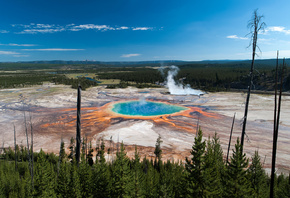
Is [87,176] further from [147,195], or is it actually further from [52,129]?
[52,129]

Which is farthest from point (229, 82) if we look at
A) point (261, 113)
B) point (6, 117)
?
point (6, 117)

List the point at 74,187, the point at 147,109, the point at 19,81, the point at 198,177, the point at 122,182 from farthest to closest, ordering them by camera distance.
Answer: the point at 19,81
the point at 147,109
the point at 74,187
the point at 122,182
the point at 198,177

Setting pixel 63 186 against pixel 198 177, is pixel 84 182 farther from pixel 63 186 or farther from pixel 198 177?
pixel 198 177

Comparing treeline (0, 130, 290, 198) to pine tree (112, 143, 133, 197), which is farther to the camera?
pine tree (112, 143, 133, 197)

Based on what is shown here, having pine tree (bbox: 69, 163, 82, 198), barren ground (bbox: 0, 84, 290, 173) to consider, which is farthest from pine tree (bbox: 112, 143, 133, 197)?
barren ground (bbox: 0, 84, 290, 173)

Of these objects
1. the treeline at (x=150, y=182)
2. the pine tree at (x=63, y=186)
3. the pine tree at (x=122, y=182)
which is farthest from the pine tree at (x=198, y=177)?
the pine tree at (x=63, y=186)

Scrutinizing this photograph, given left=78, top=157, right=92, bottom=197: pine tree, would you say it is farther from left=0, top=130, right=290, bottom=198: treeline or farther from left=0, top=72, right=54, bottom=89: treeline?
left=0, top=72, right=54, bottom=89: treeline

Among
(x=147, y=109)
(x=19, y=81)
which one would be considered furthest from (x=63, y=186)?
(x=19, y=81)

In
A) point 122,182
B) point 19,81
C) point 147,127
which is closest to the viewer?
point 122,182

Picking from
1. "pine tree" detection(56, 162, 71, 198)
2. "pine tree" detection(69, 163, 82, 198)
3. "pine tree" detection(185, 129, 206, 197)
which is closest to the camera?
"pine tree" detection(185, 129, 206, 197)

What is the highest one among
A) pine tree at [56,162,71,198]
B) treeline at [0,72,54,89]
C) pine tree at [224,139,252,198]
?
treeline at [0,72,54,89]

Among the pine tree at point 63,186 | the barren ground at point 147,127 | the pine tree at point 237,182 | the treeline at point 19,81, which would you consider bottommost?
the barren ground at point 147,127

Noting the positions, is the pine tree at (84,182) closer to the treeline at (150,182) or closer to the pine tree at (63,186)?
the treeline at (150,182)
